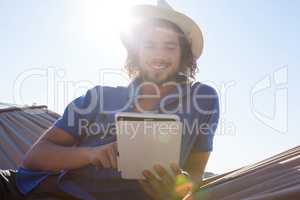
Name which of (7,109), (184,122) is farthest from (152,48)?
(7,109)

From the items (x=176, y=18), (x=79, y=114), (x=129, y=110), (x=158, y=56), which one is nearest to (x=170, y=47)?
(x=158, y=56)

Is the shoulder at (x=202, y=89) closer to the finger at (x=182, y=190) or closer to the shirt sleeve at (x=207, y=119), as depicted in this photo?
the shirt sleeve at (x=207, y=119)

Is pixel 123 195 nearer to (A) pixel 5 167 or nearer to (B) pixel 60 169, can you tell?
(B) pixel 60 169

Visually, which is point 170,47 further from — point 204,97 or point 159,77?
point 204,97

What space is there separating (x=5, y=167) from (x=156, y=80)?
1.43 meters

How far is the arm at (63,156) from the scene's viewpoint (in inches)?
66.5

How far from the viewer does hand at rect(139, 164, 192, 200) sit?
163cm

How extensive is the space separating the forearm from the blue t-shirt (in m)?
0.08

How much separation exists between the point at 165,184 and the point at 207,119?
46cm

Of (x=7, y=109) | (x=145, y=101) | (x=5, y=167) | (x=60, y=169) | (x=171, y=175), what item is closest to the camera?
(x=171, y=175)

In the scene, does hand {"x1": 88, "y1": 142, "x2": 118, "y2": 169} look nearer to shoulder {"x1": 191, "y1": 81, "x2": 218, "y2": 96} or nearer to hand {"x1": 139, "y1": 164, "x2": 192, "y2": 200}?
hand {"x1": 139, "y1": 164, "x2": 192, "y2": 200}

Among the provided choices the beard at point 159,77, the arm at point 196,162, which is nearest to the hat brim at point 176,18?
the beard at point 159,77

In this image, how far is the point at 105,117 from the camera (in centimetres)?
192

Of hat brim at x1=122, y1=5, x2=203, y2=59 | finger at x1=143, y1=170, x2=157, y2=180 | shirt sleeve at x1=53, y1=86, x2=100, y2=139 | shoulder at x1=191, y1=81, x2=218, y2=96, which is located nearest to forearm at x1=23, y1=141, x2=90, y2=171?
shirt sleeve at x1=53, y1=86, x2=100, y2=139
